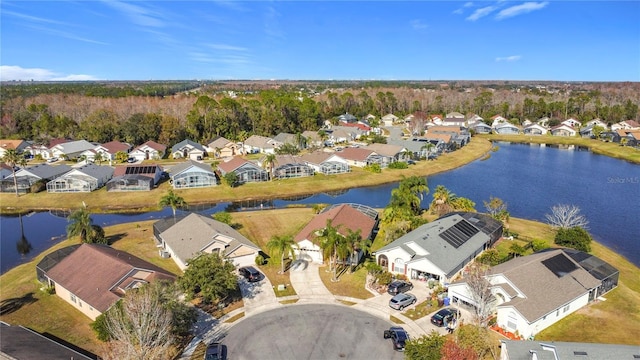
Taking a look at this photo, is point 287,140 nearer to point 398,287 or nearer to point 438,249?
point 438,249

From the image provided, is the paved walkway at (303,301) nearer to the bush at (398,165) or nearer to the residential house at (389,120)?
the bush at (398,165)

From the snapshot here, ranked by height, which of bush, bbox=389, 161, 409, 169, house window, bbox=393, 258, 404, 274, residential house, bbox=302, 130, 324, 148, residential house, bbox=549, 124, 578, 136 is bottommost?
house window, bbox=393, 258, 404, 274

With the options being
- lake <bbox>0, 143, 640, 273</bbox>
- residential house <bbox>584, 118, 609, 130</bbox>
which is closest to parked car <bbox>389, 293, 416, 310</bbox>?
lake <bbox>0, 143, 640, 273</bbox>

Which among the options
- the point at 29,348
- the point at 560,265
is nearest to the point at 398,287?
the point at 560,265

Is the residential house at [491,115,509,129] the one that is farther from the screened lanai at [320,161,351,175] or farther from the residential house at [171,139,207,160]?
the residential house at [171,139,207,160]

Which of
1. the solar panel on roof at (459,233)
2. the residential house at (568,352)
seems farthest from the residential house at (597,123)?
the residential house at (568,352)

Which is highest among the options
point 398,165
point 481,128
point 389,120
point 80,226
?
point 389,120
